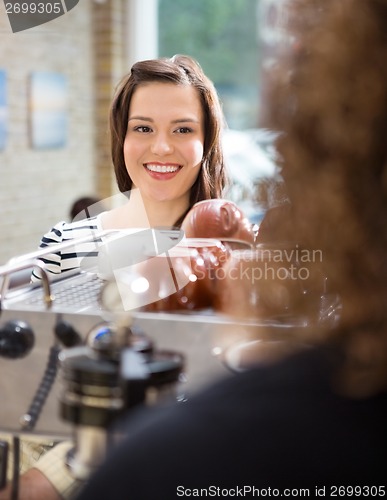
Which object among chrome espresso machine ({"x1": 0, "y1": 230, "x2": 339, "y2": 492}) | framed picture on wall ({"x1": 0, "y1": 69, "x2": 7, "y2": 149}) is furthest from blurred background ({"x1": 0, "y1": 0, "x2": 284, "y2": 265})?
chrome espresso machine ({"x1": 0, "y1": 230, "x2": 339, "y2": 492})

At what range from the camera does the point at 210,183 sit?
1.11 m

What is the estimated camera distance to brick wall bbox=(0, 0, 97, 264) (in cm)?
328

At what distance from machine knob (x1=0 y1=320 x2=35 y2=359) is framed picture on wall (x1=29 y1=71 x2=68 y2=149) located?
2758mm

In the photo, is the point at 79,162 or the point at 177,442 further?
the point at 79,162

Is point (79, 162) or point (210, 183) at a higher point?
point (210, 183)

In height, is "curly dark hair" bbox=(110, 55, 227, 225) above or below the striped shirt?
Result: above

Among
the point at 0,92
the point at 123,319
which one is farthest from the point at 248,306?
the point at 0,92

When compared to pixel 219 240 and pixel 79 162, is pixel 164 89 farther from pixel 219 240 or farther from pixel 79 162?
pixel 79 162

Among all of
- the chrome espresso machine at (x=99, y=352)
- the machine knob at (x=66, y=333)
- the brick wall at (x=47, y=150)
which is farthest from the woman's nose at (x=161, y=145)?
the brick wall at (x=47, y=150)

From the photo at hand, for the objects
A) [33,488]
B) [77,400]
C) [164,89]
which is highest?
[164,89]

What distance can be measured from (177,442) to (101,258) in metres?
0.53

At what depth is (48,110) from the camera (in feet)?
11.3

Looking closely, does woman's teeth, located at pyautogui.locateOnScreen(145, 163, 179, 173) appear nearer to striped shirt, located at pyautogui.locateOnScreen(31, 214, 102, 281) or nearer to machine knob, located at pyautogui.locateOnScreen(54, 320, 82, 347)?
striped shirt, located at pyautogui.locateOnScreen(31, 214, 102, 281)

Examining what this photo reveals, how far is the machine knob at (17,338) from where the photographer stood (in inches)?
28.4
